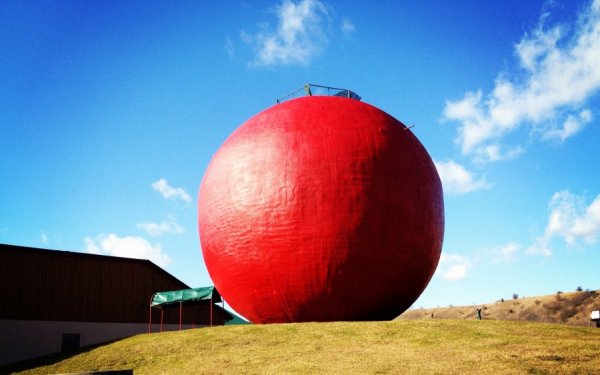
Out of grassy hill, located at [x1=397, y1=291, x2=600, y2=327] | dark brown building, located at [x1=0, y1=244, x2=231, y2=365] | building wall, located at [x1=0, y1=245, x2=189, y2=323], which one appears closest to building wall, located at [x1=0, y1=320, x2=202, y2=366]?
dark brown building, located at [x1=0, y1=244, x2=231, y2=365]

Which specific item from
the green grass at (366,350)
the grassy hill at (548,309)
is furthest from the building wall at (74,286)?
the grassy hill at (548,309)

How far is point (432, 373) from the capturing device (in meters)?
10.3

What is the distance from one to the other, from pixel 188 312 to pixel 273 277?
17708 millimetres

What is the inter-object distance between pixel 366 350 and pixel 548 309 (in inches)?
1430

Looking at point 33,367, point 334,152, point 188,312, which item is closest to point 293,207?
point 334,152

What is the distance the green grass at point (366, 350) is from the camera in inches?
434

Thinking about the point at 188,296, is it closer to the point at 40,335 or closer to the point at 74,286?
the point at 74,286

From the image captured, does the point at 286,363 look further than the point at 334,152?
No

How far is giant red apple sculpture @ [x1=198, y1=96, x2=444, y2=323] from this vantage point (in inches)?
603

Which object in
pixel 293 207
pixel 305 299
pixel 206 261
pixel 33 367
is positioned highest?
pixel 293 207

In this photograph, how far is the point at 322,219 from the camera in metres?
15.2

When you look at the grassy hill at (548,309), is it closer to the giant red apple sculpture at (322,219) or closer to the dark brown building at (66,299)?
the dark brown building at (66,299)

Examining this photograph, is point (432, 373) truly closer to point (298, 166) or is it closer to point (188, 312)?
point (298, 166)

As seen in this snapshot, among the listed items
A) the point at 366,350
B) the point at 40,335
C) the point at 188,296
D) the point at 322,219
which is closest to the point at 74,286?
the point at 40,335
